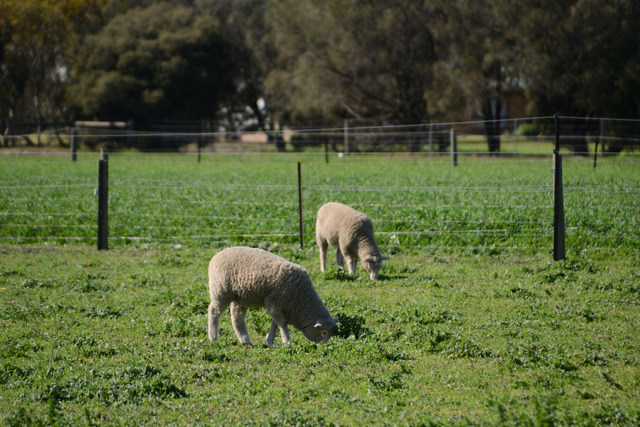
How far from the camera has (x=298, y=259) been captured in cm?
1183

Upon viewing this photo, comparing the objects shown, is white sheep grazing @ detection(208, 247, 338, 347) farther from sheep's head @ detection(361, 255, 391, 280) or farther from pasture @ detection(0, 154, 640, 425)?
sheep's head @ detection(361, 255, 391, 280)

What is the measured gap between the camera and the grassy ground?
5137 millimetres

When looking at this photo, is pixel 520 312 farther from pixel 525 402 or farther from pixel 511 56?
pixel 511 56

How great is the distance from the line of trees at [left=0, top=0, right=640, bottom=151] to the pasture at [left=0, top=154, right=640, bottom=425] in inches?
587

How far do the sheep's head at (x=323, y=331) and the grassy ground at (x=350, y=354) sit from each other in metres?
0.18

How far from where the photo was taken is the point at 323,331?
7.00 m

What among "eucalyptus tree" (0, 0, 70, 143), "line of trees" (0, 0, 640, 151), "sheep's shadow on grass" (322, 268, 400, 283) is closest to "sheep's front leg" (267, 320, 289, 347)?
"sheep's shadow on grass" (322, 268, 400, 283)

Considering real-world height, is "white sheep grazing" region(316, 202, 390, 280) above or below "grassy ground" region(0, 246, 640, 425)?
above

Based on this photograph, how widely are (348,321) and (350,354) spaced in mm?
1031

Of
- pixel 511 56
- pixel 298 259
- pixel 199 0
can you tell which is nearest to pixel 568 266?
pixel 298 259

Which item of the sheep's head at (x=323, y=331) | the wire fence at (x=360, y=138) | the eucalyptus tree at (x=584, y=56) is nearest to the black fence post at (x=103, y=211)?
the sheep's head at (x=323, y=331)

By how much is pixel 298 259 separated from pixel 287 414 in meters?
6.89

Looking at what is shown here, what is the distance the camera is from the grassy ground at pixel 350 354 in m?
5.14

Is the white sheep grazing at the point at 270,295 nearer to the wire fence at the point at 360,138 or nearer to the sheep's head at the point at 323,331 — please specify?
the sheep's head at the point at 323,331
